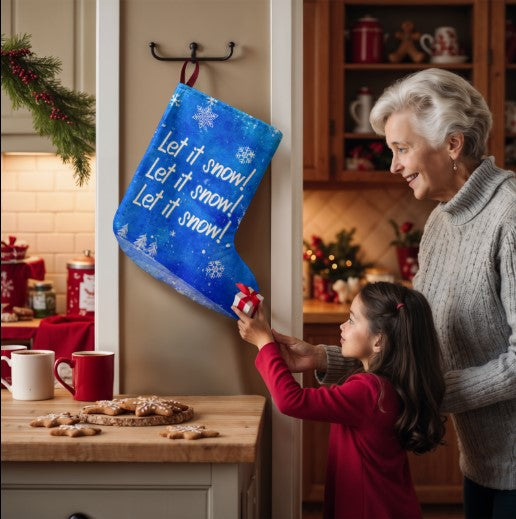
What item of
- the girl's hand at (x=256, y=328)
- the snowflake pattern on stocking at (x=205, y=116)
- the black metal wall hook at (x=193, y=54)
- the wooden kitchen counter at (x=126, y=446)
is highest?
the black metal wall hook at (x=193, y=54)

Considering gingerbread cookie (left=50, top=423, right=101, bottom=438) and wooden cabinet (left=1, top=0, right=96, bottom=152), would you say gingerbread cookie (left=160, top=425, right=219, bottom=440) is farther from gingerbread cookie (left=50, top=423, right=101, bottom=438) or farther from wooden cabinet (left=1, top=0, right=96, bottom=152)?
wooden cabinet (left=1, top=0, right=96, bottom=152)

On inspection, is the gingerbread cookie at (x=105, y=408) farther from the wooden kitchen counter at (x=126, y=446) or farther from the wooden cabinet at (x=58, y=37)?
the wooden cabinet at (x=58, y=37)

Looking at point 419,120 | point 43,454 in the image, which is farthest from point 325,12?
point 43,454

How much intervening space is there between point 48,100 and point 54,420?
0.73 metres

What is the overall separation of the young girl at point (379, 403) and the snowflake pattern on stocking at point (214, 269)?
0.19 meters

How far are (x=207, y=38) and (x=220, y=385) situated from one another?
810 mm

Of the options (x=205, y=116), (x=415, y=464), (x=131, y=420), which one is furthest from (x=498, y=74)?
(x=131, y=420)

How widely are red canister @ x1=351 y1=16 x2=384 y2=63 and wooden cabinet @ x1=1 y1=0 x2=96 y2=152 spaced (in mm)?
1207

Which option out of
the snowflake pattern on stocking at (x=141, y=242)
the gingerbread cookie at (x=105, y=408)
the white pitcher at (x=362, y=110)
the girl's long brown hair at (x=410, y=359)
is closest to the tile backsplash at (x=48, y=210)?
the white pitcher at (x=362, y=110)

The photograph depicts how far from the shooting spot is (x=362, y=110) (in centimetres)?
375

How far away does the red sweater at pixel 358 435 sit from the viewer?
1604mm

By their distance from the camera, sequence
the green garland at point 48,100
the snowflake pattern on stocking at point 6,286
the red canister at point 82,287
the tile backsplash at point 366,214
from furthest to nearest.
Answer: the tile backsplash at point 366,214
the snowflake pattern on stocking at point 6,286
the red canister at point 82,287
the green garland at point 48,100

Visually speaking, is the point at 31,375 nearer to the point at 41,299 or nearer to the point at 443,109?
the point at 443,109

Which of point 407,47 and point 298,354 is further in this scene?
point 407,47
